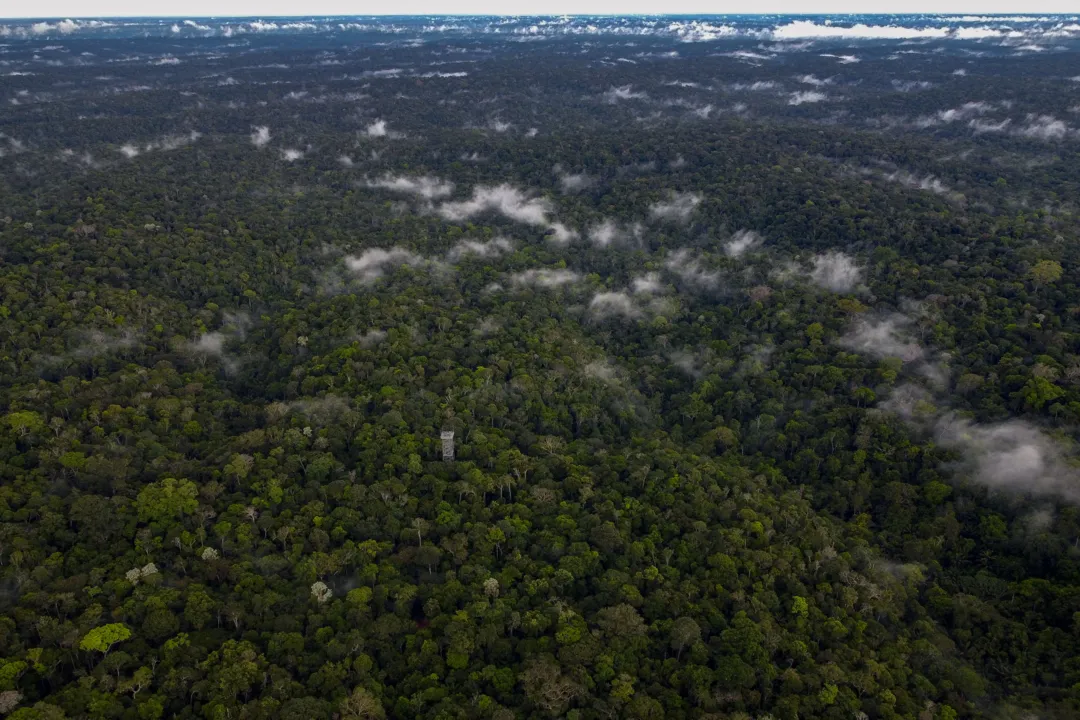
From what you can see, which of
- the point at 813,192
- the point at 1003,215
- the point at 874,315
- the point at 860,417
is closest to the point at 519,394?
the point at 860,417

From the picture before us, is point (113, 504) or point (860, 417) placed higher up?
point (113, 504)

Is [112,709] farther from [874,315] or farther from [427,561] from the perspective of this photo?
[874,315]

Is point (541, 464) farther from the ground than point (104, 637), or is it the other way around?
point (104, 637)

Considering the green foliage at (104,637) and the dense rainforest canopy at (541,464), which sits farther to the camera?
the dense rainforest canopy at (541,464)

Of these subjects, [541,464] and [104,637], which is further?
[541,464]

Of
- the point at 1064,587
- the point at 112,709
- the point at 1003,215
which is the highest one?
the point at 1003,215

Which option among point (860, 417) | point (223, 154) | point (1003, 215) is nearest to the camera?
point (860, 417)

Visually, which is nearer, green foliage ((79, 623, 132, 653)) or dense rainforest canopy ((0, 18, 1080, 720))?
green foliage ((79, 623, 132, 653))

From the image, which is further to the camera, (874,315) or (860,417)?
(874,315)
